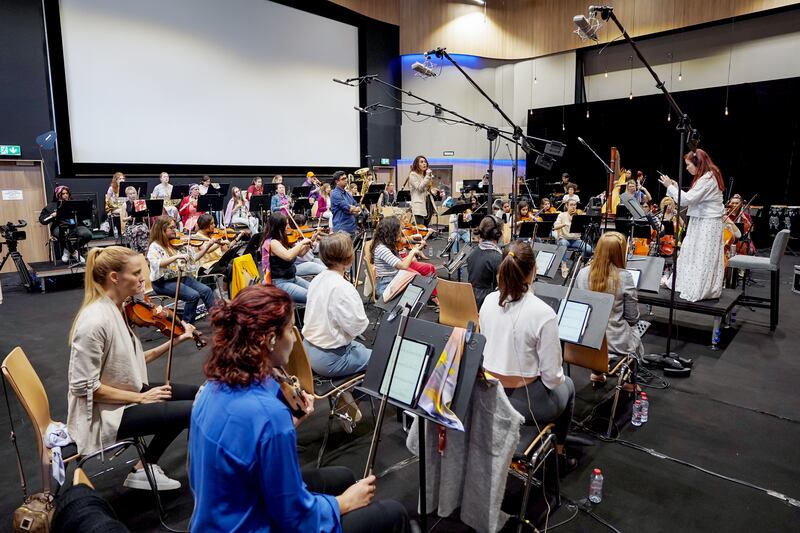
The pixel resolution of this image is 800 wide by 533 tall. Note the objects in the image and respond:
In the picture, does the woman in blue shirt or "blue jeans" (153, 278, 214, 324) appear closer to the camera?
the woman in blue shirt

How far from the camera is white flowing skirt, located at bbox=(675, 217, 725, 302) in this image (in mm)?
5074

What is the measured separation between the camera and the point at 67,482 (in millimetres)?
2764

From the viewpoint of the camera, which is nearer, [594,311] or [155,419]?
[155,419]

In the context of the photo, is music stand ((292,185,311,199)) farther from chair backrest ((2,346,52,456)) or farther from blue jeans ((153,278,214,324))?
chair backrest ((2,346,52,456))

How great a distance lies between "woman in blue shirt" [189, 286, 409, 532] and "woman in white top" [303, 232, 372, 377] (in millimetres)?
1503

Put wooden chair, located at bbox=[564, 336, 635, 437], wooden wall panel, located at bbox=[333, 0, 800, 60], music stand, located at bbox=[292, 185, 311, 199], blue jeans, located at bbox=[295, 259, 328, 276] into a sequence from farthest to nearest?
wooden wall panel, located at bbox=[333, 0, 800, 60] < music stand, located at bbox=[292, 185, 311, 199] < blue jeans, located at bbox=[295, 259, 328, 276] < wooden chair, located at bbox=[564, 336, 635, 437]

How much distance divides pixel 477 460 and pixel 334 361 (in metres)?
1.15

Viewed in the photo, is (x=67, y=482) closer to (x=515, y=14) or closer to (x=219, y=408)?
(x=219, y=408)

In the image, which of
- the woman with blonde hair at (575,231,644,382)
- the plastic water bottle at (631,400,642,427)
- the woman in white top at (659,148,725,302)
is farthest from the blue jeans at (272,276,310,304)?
the woman in white top at (659,148,725,302)

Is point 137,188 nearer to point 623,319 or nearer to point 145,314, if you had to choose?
point 145,314

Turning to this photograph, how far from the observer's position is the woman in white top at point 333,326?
9.83 feet

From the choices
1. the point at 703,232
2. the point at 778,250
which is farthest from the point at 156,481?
the point at 778,250

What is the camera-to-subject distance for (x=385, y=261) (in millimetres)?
4871

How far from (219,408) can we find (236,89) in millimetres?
11978
